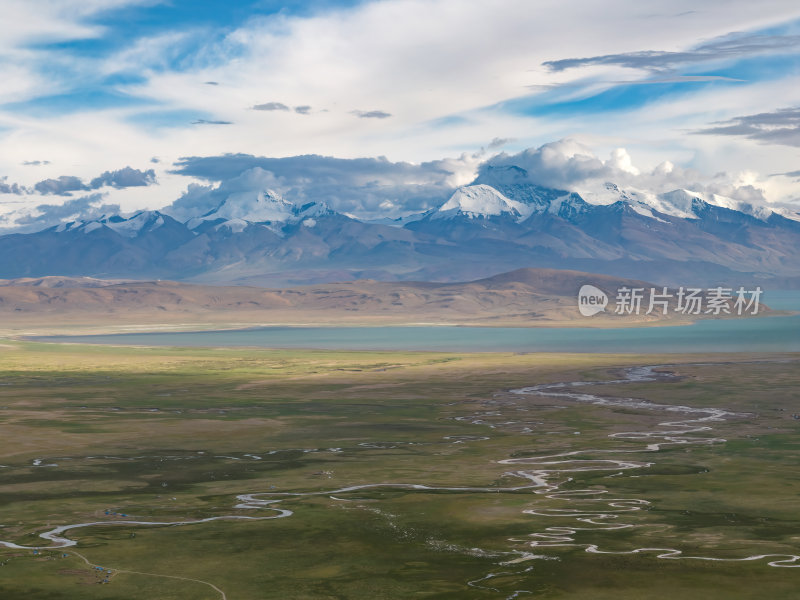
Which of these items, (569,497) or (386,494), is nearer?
(569,497)

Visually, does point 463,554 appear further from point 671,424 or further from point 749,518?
point 671,424

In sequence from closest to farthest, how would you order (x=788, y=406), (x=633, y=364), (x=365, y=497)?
1. (x=365, y=497)
2. (x=788, y=406)
3. (x=633, y=364)

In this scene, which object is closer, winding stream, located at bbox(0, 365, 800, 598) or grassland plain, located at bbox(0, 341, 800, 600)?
grassland plain, located at bbox(0, 341, 800, 600)

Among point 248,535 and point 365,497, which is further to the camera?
point 365,497

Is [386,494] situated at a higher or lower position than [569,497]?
lower

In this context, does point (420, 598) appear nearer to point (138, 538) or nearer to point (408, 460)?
point (138, 538)

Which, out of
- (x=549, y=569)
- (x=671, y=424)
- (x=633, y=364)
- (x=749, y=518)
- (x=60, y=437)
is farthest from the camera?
(x=633, y=364)

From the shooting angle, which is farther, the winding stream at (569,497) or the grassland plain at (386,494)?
the winding stream at (569,497)

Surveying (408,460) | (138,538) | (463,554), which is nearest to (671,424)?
(408,460)
